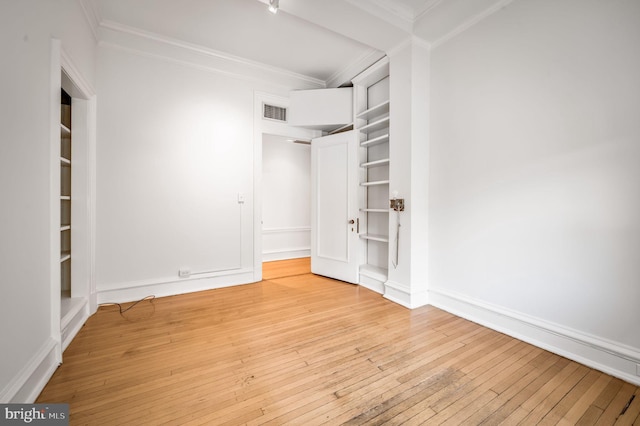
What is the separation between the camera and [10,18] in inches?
55.7

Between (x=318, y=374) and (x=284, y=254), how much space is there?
4.01m

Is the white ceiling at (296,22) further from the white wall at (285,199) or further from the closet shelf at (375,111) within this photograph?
the white wall at (285,199)

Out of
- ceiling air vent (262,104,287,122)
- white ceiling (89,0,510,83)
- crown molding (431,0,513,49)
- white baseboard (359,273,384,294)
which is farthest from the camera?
ceiling air vent (262,104,287,122)

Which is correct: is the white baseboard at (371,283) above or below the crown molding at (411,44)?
below

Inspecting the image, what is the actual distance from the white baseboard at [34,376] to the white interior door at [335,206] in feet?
9.98

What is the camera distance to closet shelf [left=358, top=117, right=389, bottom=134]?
11.3ft

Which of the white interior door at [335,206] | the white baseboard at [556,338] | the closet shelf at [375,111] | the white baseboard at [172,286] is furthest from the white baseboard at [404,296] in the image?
the closet shelf at [375,111]

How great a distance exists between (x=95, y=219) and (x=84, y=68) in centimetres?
154

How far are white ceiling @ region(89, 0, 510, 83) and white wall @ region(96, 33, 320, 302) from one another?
296 mm

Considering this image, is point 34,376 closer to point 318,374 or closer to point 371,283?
point 318,374

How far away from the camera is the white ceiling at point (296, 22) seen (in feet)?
8.31

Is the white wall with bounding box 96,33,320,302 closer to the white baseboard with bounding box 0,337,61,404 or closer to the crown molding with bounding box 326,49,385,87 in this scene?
the crown molding with bounding box 326,49,385,87

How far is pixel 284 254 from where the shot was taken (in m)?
5.72

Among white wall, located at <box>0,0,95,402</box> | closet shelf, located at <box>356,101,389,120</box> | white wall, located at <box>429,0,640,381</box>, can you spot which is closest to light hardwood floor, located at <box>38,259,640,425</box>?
white wall, located at <box>0,0,95,402</box>
